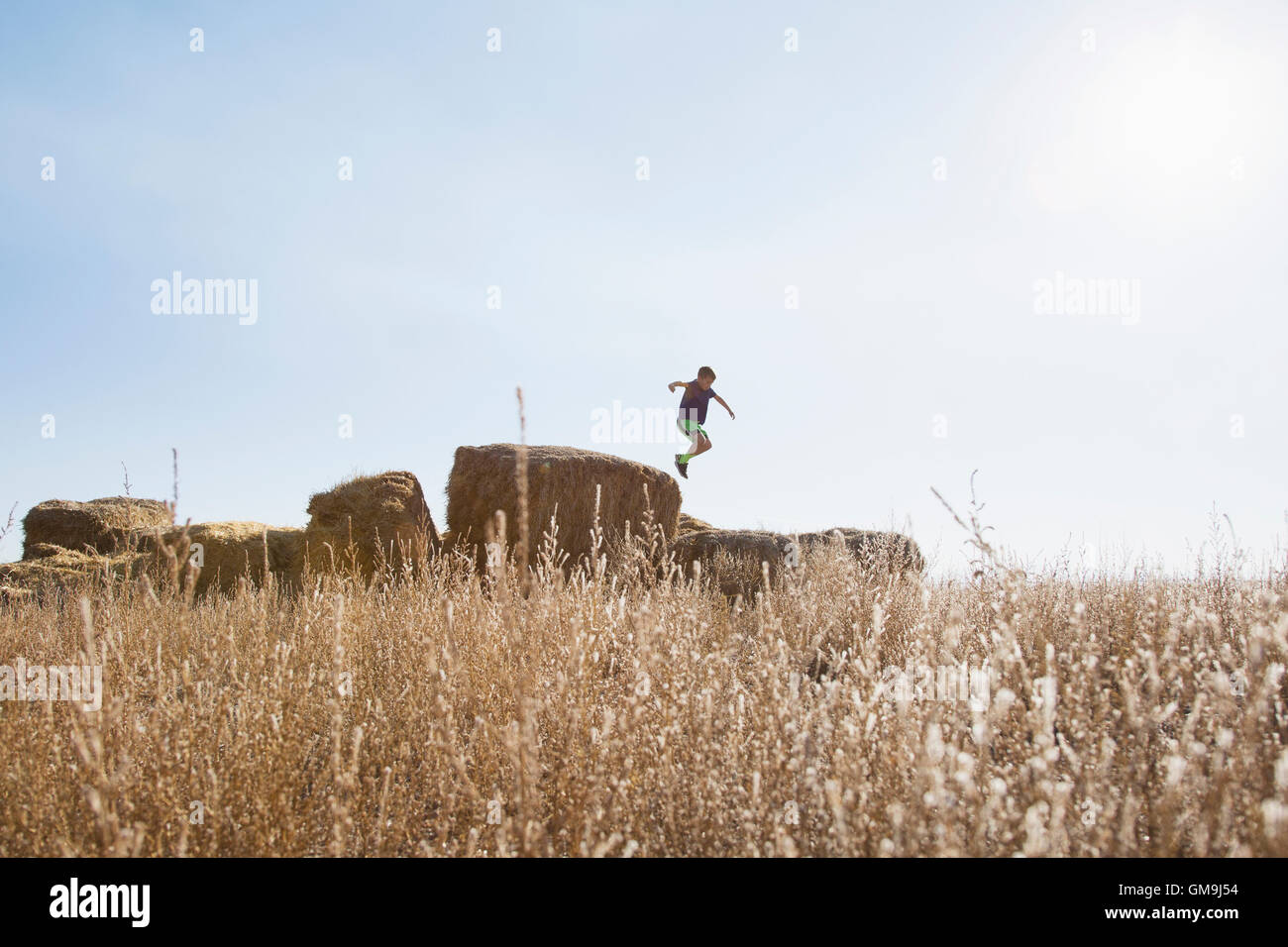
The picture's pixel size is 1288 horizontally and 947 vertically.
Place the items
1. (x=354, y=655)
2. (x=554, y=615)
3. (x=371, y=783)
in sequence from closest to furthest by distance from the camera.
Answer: (x=371, y=783) → (x=554, y=615) → (x=354, y=655)

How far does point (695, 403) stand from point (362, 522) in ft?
15.6

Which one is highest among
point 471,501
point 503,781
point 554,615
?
point 471,501

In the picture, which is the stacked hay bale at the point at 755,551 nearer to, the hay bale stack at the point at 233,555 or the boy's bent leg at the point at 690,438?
the boy's bent leg at the point at 690,438

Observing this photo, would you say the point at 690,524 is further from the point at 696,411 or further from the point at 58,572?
the point at 58,572

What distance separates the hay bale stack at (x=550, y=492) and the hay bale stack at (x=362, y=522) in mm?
677

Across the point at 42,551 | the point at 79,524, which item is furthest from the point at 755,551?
the point at 79,524

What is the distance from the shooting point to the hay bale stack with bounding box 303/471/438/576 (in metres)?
9.02

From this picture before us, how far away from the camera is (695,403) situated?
10.8 metres

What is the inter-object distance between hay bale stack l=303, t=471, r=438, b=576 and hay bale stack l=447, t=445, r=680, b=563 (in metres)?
0.68

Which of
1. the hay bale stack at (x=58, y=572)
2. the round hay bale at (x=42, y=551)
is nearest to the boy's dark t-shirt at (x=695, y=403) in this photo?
the hay bale stack at (x=58, y=572)
